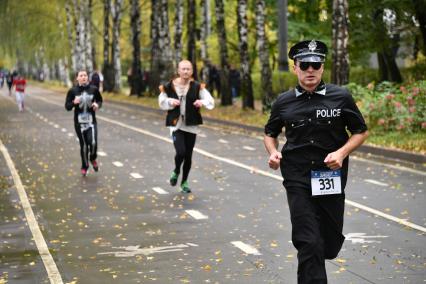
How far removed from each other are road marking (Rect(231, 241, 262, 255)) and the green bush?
40.4ft

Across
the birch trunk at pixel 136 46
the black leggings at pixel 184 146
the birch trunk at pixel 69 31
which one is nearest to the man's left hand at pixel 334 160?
the black leggings at pixel 184 146

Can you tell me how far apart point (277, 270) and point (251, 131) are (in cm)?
2125

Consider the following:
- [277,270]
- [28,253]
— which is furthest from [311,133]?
[28,253]

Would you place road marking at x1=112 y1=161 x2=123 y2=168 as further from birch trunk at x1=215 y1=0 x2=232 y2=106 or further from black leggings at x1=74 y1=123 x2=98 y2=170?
birch trunk at x1=215 y1=0 x2=232 y2=106

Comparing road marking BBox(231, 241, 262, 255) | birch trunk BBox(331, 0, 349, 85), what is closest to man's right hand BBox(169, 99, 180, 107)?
road marking BBox(231, 241, 262, 255)

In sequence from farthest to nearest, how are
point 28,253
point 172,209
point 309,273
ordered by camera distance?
point 172,209, point 28,253, point 309,273

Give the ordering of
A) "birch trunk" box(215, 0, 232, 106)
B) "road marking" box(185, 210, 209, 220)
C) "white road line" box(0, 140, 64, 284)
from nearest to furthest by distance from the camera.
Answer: "white road line" box(0, 140, 64, 284) < "road marking" box(185, 210, 209, 220) < "birch trunk" box(215, 0, 232, 106)

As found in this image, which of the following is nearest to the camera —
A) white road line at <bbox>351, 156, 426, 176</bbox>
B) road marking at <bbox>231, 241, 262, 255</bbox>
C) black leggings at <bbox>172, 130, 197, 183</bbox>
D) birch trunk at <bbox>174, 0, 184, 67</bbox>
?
road marking at <bbox>231, 241, 262, 255</bbox>

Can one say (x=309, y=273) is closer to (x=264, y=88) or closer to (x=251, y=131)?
(x=251, y=131)

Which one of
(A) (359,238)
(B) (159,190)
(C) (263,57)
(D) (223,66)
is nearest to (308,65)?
(A) (359,238)

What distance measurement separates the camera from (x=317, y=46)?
7.23 metres

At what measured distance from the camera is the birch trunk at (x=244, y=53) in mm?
36094

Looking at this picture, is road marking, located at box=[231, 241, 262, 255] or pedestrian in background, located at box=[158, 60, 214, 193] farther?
pedestrian in background, located at box=[158, 60, 214, 193]

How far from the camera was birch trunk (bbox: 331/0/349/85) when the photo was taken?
94.5 ft
